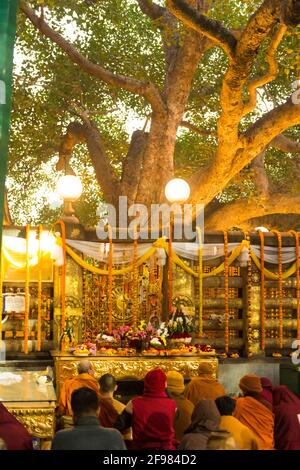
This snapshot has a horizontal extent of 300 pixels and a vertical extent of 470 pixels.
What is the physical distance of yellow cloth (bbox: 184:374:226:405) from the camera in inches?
431

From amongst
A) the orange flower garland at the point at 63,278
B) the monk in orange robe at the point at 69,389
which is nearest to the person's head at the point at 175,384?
the monk in orange robe at the point at 69,389

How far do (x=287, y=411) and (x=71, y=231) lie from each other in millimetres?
7706

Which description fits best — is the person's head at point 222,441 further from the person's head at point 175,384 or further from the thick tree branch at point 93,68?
the thick tree branch at point 93,68

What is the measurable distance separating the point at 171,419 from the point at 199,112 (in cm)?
1840

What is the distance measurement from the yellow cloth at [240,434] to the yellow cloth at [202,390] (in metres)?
2.77

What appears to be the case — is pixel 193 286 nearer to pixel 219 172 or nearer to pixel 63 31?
pixel 219 172

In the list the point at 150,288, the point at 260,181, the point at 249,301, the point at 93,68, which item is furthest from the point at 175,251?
the point at 260,181

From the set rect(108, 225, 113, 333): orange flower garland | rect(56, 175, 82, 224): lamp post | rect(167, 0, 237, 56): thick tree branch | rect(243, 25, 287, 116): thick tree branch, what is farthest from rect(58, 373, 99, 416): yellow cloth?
rect(243, 25, 287, 116): thick tree branch

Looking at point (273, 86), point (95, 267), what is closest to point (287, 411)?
point (95, 267)

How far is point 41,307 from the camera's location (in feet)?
52.8

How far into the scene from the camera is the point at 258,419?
9.58 m
